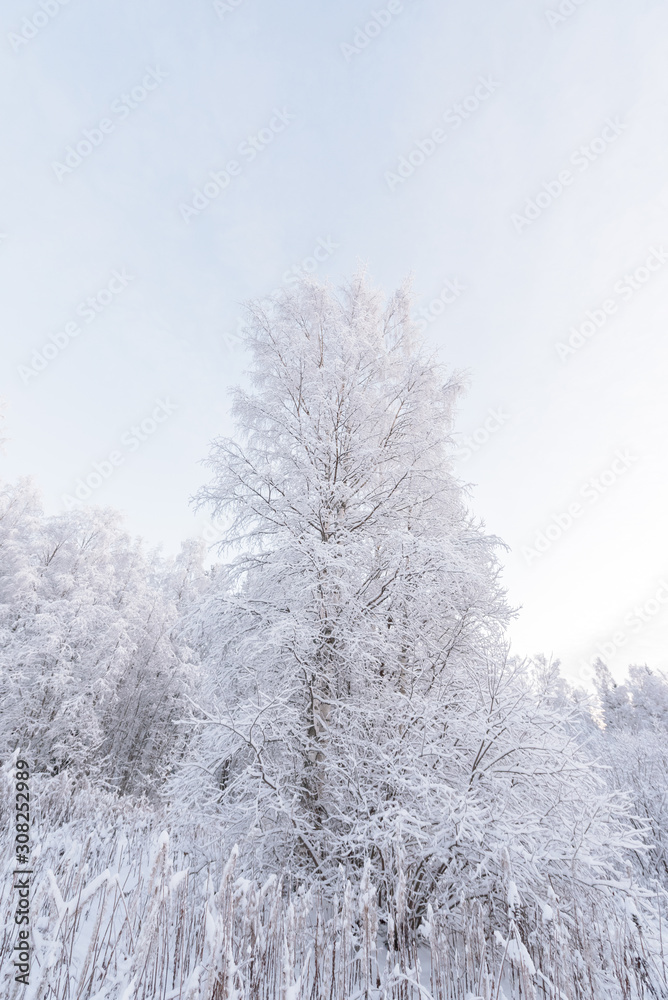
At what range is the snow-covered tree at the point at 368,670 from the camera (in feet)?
12.0

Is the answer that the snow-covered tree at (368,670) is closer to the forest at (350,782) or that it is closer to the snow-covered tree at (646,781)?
the forest at (350,782)

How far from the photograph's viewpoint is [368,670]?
5184 millimetres

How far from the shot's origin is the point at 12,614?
1556cm

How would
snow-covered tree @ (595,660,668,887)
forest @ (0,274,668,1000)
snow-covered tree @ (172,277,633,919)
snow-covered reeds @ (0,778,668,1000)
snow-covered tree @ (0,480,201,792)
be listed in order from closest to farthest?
snow-covered reeds @ (0,778,668,1000) < forest @ (0,274,668,1000) < snow-covered tree @ (172,277,633,919) < snow-covered tree @ (595,660,668,887) < snow-covered tree @ (0,480,201,792)

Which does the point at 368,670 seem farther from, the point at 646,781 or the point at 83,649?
the point at 83,649

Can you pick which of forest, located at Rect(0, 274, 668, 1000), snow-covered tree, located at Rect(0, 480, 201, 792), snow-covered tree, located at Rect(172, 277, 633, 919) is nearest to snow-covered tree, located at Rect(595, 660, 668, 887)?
forest, located at Rect(0, 274, 668, 1000)

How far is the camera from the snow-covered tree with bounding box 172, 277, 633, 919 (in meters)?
3.66

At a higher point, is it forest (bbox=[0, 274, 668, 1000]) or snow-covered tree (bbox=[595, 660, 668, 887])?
forest (bbox=[0, 274, 668, 1000])

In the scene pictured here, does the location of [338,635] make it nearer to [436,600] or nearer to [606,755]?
[436,600]

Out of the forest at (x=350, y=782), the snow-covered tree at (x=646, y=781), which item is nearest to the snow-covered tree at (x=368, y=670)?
the forest at (x=350, y=782)

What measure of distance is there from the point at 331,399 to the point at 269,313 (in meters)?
2.76

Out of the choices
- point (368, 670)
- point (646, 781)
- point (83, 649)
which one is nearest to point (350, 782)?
point (368, 670)

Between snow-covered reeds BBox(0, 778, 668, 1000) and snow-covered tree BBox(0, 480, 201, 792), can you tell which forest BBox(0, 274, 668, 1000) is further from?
snow-covered tree BBox(0, 480, 201, 792)

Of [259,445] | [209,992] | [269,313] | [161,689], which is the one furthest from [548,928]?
[161,689]
